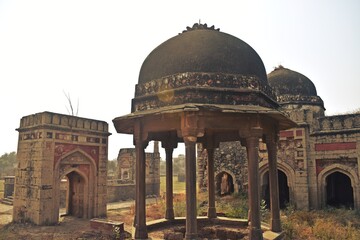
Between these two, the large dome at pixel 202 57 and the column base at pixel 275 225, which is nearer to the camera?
the large dome at pixel 202 57

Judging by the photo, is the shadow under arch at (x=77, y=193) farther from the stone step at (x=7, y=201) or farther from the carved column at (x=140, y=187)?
the carved column at (x=140, y=187)

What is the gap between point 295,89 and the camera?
19.2 meters

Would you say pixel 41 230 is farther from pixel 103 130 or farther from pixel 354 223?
pixel 354 223

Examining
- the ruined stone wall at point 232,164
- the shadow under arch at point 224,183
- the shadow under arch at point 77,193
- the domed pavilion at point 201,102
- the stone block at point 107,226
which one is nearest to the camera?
the domed pavilion at point 201,102

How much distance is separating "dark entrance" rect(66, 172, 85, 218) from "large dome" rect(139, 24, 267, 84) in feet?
34.1

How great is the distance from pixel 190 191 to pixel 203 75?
8.99 ft

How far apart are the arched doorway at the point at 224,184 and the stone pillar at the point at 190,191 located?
13.4 m

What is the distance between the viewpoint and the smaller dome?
19.2 meters

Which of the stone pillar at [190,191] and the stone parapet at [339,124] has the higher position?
the stone parapet at [339,124]

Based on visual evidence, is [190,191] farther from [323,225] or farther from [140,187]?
[323,225]

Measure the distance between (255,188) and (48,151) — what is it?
11089 mm

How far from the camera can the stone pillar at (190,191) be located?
641cm

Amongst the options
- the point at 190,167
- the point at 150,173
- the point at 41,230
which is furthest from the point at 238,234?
the point at 150,173

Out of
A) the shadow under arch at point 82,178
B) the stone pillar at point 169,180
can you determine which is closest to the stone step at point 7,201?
the shadow under arch at point 82,178
